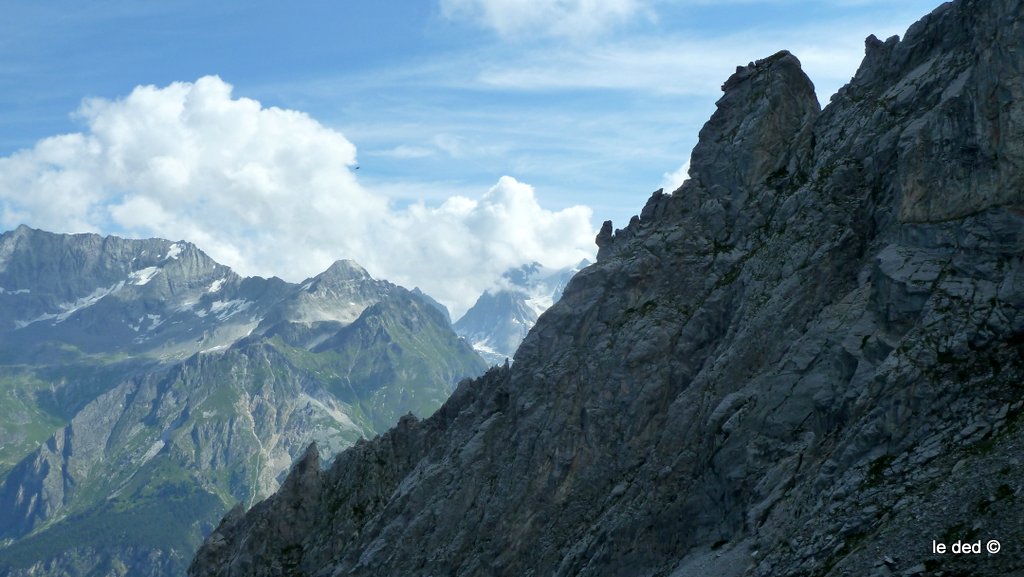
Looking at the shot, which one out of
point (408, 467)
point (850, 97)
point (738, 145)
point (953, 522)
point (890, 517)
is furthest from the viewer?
point (408, 467)

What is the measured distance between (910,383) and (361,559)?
66103 millimetres

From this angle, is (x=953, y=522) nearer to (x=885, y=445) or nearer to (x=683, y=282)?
(x=885, y=445)

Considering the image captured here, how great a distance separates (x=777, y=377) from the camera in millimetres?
71438

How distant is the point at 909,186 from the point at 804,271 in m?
12.6

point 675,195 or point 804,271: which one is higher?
point 675,195

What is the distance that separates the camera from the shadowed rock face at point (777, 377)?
54656 millimetres

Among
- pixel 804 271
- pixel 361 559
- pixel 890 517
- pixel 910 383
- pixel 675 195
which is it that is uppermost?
pixel 675 195

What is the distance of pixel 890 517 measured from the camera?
2026 inches

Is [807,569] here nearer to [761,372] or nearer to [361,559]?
[761,372]

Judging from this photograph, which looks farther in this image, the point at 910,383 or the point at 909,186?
the point at 909,186

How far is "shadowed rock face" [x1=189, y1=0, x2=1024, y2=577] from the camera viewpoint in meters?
54.7

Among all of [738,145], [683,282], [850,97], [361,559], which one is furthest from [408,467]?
[850,97]

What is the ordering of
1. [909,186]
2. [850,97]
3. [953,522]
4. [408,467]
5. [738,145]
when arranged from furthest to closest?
[408,467] → [738,145] → [850,97] → [909,186] → [953,522]

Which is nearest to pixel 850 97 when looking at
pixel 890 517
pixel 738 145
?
pixel 738 145
